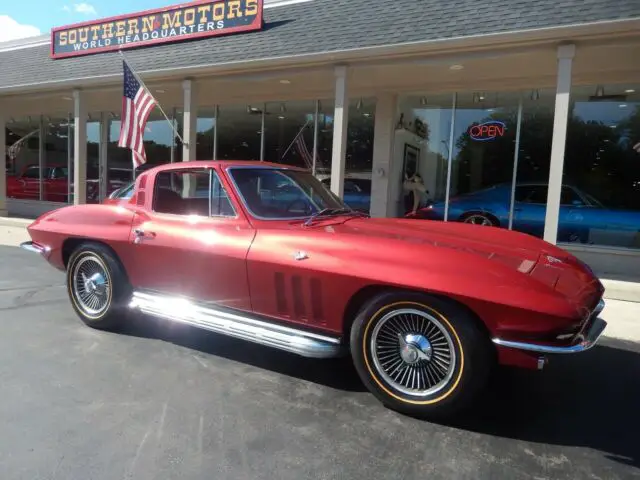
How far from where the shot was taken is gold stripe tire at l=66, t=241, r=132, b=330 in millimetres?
4336

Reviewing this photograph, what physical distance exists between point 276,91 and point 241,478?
10076mm

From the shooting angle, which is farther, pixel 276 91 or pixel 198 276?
pixel 276 91

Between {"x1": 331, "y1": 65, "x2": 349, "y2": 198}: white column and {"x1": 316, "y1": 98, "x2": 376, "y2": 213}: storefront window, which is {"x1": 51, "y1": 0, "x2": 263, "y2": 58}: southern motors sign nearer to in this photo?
{"x1": 331, "y1": 65, "x2": 349, "y2": 198}: white column

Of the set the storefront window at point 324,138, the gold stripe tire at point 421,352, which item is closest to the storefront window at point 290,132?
the storefront window at point 324,138

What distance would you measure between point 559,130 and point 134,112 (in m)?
6.83

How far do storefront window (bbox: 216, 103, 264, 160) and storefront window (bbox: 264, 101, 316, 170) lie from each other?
329 millimetres

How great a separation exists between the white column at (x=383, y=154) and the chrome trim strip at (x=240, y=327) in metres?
7.21

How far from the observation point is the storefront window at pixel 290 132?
39.1 feet

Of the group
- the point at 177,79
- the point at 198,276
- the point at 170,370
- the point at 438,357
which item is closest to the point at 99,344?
the point at 170,370

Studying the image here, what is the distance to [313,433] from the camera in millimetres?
2756

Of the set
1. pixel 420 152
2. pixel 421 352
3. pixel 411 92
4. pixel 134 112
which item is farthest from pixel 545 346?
pixel 420 152

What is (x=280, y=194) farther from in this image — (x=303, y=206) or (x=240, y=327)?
(x=240, y=327)

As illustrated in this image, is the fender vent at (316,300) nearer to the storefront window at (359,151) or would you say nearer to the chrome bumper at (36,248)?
the chrome bumper at (36,248)

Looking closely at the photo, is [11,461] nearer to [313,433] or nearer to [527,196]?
[313,433]
